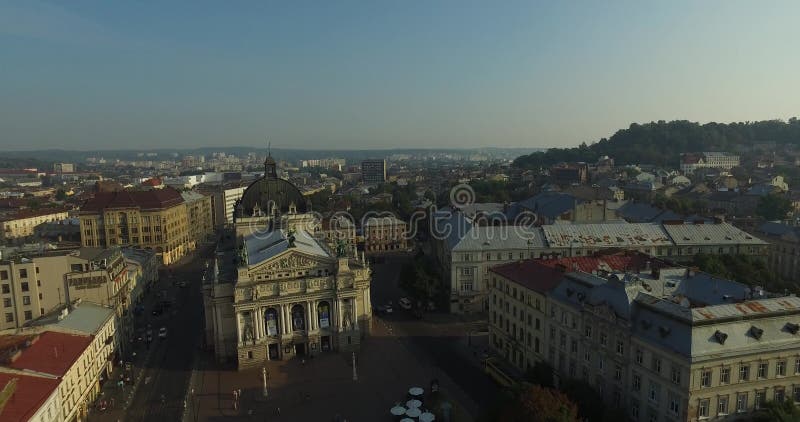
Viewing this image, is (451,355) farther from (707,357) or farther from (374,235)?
(374,235)

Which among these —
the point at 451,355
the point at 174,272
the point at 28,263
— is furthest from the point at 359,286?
the point at 174,272

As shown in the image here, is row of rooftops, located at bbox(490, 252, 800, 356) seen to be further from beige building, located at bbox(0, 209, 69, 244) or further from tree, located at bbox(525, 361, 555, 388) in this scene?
beige building, located at bbox(0, 209, 69, 244)

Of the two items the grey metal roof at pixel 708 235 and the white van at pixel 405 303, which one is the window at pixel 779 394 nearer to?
the grey metal roof at pixel 708 235

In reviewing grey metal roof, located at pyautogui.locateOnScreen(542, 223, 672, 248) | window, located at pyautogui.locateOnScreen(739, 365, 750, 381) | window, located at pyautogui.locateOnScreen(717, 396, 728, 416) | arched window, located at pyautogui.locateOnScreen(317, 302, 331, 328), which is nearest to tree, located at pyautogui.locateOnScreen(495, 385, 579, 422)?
window, located at pyautogui.locateOnScreen(717, 396, 728, 416)

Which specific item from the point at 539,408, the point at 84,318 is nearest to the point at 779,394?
the point at 539,408

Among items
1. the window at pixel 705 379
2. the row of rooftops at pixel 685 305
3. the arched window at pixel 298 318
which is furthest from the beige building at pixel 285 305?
the window at pixel 705 379
